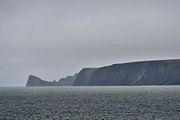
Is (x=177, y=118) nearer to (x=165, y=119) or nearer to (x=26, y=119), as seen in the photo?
(x=165, y=119)

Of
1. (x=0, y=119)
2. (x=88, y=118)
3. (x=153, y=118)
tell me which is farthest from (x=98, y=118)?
(x=0, y=119)

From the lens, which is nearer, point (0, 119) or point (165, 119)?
point (165, 119)

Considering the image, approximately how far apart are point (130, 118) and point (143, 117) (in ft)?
9.30

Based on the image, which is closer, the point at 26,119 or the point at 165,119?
the point at 165,119

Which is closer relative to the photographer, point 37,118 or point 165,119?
point 165,119

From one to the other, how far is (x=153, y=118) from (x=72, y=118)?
53.5 feet

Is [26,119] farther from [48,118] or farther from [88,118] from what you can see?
[88,118]

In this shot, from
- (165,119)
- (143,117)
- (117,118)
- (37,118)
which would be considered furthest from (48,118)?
(165,119)

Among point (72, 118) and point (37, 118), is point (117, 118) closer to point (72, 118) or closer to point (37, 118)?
point (72, 118)

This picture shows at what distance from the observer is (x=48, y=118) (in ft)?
218

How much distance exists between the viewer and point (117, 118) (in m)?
65.1

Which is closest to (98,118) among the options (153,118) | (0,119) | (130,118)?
(130,118)

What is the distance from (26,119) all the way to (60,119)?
7172mm

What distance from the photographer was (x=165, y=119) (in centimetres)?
6188
